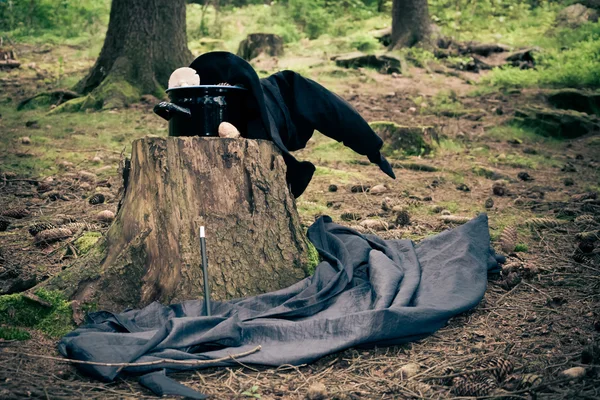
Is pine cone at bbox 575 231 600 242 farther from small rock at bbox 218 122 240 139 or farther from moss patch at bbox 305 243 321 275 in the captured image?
small rock at bbox 218 122 240 139

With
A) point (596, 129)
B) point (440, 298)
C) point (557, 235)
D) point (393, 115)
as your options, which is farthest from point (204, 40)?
point (440, 298)

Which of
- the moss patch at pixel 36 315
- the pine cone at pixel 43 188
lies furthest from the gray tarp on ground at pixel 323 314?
the pine cone at pixel 43 188

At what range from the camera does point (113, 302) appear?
8.55 ft

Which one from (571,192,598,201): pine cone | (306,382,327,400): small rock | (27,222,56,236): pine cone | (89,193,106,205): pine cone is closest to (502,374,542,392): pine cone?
(306,382,327,400): small rock

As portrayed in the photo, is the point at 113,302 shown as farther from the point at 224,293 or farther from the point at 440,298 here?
the point at 440,298

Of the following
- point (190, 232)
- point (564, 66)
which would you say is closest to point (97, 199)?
point (190, 232)

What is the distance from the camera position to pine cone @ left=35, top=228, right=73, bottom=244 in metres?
3.48

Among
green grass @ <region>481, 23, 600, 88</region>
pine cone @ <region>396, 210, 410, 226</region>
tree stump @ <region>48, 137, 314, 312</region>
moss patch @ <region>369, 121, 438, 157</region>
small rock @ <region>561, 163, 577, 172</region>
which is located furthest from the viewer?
green grass @ <region>481, 23, 600, 88</region>

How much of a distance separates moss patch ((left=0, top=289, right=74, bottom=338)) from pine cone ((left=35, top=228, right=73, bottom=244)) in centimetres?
103

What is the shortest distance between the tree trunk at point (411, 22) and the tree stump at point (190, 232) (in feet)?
31.5

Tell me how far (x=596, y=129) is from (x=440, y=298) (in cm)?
607

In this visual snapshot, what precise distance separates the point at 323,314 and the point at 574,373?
1.07m

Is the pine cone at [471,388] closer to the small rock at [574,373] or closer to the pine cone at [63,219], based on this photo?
the small rock at [574,373]

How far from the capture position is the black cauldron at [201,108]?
280 centimetres
